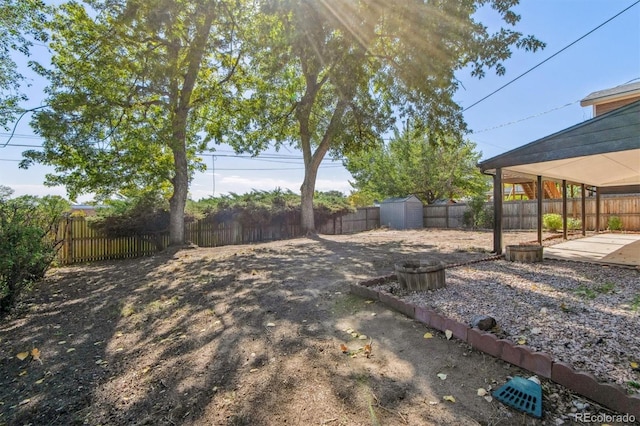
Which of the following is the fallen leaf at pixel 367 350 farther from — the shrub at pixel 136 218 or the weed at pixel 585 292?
the shrub at pixel 136 218

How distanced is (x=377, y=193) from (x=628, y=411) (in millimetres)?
21231

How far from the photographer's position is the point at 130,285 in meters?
5.24

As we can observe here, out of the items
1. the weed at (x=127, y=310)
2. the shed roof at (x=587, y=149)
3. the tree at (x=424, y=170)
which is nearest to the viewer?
the weed at (x=127, y=310)

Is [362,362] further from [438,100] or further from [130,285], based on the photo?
[438,100]

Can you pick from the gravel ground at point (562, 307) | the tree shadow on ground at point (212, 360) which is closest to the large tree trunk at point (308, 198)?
the tree shadow on ground at point (212, 360)

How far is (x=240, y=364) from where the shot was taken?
240 cm

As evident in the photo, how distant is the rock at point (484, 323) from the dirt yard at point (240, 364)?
254 millimetres

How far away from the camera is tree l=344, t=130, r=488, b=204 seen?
62.6 feet

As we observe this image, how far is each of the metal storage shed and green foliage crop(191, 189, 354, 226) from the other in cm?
373

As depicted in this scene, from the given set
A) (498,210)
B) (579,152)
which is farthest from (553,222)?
(579,152)

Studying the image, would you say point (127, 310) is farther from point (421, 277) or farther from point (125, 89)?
point (125, 89)

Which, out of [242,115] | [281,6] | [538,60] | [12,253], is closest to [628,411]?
[12,253]

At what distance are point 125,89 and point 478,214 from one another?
15.4m

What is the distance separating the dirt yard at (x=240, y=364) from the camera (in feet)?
6.00
